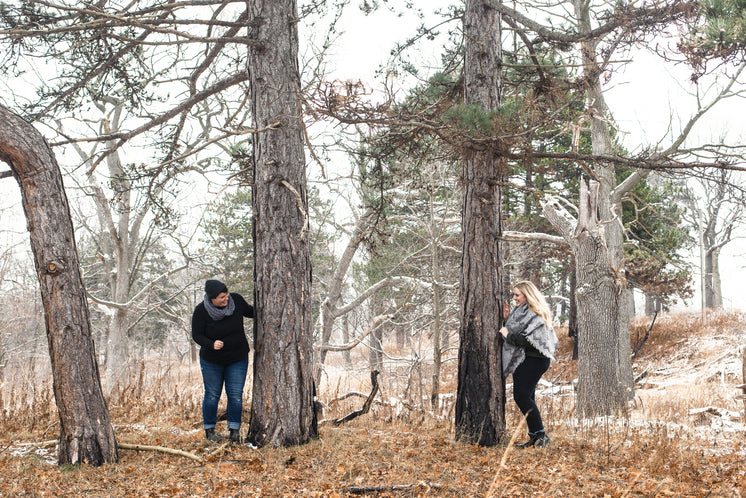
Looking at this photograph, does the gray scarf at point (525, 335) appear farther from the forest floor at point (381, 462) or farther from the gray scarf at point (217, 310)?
the gray scarf at point (217, 310)

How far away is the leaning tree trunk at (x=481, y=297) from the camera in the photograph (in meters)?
5.48

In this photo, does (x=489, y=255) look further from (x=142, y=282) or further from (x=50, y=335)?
(x=142, y=282)

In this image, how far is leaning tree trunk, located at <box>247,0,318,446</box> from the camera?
5.30m

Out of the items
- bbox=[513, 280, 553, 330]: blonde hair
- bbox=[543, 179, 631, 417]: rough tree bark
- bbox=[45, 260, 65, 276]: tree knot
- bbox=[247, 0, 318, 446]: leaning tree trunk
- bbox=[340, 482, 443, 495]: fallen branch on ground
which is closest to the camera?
bbox=[340, 482, 443, 495]: fallen branch on ground

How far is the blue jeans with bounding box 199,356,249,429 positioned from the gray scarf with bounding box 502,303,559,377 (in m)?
2.78

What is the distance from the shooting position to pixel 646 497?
12.5ft

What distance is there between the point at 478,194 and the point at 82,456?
4444 mm

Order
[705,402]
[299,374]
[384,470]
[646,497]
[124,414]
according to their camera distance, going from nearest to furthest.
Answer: [646,497] → [384,470] → [299,374] → [124,414] → [705,402]

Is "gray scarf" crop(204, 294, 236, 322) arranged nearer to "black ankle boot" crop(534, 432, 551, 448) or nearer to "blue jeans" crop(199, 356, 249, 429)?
"blue jeans" crop(199, 356, 249, 429)

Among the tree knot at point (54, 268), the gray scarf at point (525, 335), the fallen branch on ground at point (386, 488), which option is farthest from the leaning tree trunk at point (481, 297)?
the tree knot at point (54, 268)

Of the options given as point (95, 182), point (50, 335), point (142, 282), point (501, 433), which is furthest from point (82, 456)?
point (142, 282)

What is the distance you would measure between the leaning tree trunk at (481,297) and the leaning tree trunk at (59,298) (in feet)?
11.3

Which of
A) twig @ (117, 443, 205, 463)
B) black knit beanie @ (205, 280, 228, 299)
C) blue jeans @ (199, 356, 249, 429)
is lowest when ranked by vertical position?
twig @ (117, 443, 205, 463)

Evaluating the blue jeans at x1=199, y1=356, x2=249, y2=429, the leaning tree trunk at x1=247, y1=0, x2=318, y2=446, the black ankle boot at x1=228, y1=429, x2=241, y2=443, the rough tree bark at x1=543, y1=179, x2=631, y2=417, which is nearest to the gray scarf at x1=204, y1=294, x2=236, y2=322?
the leaning tree trunk at x1=247, y1=0, x2=318, y2=446
